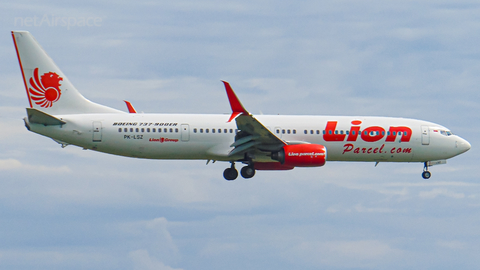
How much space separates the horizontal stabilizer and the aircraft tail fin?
138 centimetres

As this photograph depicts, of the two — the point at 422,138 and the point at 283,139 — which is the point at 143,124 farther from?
the point at 422,138

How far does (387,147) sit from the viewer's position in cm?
3962

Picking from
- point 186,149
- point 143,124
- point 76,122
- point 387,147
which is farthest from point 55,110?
point 387,147

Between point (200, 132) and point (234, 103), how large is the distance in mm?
4087

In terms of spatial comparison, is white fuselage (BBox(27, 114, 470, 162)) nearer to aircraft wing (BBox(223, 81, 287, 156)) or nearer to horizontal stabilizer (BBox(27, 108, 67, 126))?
horizontal stabilizer (BBox(27, 108, 67, 126))

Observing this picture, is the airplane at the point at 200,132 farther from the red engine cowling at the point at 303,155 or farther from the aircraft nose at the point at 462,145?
the aircraft nose at the point at 462,145

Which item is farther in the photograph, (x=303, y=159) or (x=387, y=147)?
(x=387, y=147)

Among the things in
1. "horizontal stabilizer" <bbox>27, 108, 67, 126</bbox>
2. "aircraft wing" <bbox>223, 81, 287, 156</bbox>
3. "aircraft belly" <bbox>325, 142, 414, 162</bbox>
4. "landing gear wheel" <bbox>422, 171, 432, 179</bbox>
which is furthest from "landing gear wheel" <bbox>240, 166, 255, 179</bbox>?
"landing gear wheel" <bbox>422, 171, 432, 179</bbox>

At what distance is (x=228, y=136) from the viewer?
37.6 m

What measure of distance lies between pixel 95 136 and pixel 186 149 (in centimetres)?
519

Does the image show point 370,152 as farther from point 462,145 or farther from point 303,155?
point 462,145

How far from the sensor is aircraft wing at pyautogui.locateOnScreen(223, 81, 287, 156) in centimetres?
3538

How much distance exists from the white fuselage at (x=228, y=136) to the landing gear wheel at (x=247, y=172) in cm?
69

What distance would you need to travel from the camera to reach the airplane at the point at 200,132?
35938mm
